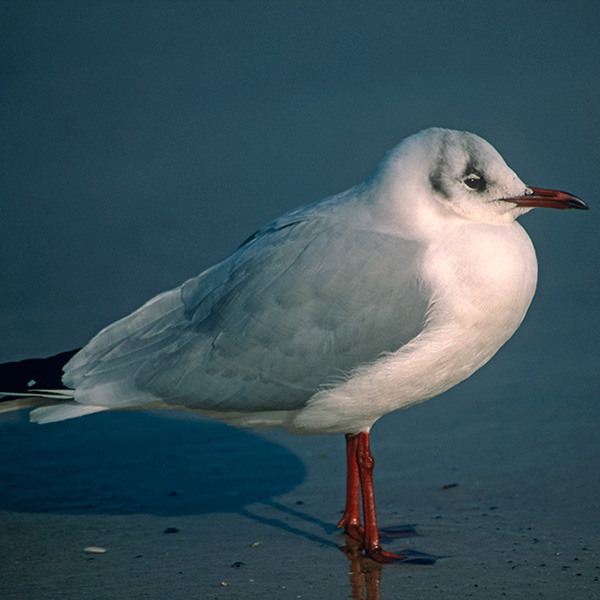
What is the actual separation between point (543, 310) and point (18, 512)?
150 inches

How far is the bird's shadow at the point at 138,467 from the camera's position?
4914mm

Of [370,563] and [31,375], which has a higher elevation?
[31,375]

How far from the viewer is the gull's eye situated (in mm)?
4211

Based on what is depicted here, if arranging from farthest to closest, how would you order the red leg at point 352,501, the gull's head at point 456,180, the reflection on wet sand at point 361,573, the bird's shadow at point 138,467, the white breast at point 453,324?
the bird's shadow at point 138,467, the red leg at point 352,501, the gull's head at point 456,180, the white breast at point 453,324, the reflection on wet sand at point 361,573

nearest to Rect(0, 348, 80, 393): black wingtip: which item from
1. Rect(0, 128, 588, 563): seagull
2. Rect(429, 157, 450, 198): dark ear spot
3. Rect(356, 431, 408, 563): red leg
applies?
Rect(0, 128, 588, 563): seagull

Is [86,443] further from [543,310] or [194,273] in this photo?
[543,310]

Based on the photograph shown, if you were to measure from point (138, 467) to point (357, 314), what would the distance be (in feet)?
5.88

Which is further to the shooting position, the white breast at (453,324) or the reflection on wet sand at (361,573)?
the white breast at (453,324)

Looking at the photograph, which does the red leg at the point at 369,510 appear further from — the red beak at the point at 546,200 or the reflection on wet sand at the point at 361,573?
the red beak at the point at 546,200

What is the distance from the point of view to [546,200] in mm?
4273

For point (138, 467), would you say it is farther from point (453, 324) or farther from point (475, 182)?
point (475, 182)

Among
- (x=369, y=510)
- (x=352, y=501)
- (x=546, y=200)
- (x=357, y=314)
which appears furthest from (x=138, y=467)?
(x=546, y=200)

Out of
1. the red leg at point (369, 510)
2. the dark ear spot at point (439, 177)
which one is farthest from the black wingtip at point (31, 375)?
the dark ear spot at point (439, 177)

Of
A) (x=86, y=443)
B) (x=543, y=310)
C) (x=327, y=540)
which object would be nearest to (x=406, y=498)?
(x=327, y=540)
